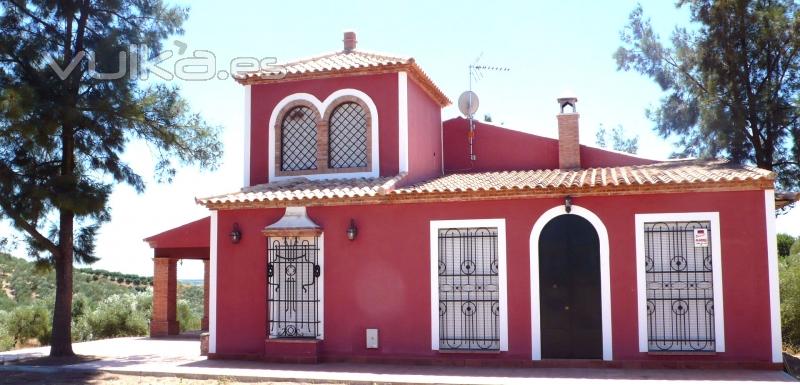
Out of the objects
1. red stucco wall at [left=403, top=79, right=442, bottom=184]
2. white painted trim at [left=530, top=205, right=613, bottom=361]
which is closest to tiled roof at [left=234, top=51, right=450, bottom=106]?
red stucco wall at [left=403, top=79, right=442, bottom=184]

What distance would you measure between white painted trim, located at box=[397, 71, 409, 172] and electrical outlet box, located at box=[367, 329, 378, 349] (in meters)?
3.47

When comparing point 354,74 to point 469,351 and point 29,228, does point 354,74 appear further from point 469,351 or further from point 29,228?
point 29,228

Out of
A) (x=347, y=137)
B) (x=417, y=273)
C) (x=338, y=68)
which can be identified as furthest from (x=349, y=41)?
(x=417, y=273)

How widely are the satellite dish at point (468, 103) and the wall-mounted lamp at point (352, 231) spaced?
5.34m

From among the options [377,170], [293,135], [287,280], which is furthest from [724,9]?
[287,280]

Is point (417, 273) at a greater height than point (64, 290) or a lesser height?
greater

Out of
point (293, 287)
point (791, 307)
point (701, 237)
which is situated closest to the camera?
point (701, 237)

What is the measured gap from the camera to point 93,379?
12094 millimetres

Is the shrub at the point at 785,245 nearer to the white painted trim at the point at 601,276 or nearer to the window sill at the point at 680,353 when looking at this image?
the window sill at the point at 680,353

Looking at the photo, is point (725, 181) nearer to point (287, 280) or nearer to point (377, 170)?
point (377, 170)

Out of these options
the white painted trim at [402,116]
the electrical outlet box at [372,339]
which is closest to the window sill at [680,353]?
the electrical outlet box at [372,339]

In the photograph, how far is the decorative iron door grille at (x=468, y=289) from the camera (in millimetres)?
12875

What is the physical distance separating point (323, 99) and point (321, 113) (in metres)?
0.30

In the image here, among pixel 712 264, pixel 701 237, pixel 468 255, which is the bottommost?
pixel 712 264
